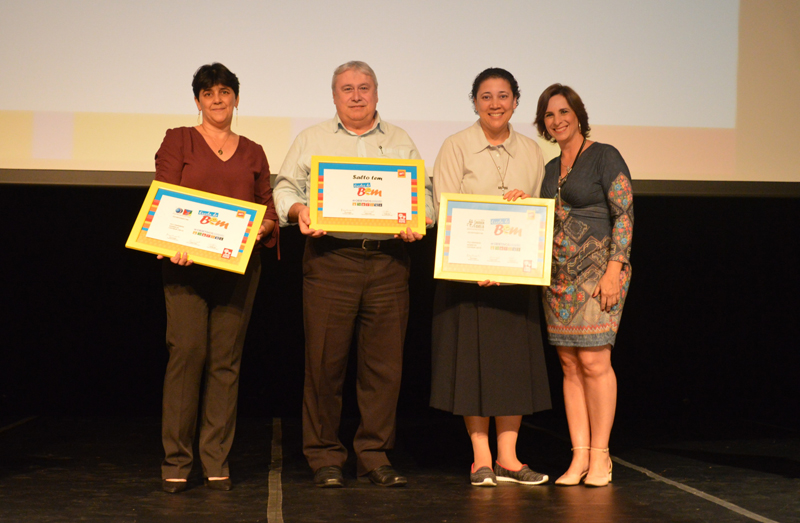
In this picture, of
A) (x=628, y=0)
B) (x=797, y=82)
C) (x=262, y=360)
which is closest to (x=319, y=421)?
(x=262, y=360)

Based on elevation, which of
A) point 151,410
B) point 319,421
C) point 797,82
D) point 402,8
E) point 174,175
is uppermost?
point 402,8

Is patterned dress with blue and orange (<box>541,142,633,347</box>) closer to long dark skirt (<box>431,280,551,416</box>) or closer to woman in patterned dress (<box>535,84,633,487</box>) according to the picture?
woman in patterned dress (<box>535,84,633,487</box>)

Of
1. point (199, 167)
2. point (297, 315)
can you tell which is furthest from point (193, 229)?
point (297, 315)

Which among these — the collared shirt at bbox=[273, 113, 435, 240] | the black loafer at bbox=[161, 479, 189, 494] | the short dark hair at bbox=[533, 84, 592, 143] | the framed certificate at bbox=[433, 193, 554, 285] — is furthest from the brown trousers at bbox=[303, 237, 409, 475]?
the short dark hair at bbox=[533, 84, 592, 143]

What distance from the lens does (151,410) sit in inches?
153

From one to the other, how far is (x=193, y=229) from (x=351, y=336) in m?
0.67

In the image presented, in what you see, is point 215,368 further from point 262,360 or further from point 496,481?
point 262,360

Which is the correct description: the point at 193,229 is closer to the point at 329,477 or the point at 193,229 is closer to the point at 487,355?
the point at 329,477

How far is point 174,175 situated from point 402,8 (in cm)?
147

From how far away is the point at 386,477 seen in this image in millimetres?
2488

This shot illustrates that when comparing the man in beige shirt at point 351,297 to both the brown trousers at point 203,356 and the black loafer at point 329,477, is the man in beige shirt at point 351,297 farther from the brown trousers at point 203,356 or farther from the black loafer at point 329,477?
the brown trousers at point 203,356

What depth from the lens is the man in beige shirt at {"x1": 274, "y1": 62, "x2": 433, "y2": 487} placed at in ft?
8.25

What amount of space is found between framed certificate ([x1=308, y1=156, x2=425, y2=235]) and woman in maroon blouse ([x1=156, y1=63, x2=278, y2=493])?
25 cm

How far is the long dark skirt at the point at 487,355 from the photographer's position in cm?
253
